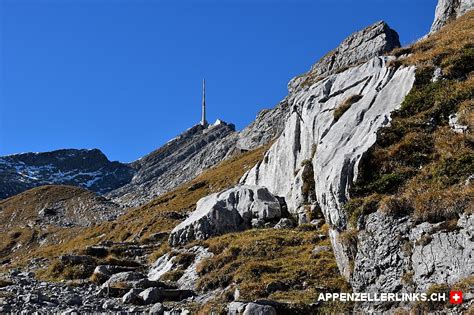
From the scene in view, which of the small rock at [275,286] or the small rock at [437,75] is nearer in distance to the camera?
the small rock at [275,286]

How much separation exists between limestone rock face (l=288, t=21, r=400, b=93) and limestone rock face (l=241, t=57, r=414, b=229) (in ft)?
216

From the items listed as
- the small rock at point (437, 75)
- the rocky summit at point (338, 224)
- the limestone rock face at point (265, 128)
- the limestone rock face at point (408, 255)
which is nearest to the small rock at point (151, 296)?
the rocky summit at point (338, 224)

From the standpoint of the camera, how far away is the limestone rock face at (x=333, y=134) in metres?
22.0

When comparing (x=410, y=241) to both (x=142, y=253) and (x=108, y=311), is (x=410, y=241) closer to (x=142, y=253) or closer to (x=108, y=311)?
(x=108, y=311)

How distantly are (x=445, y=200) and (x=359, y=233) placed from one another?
3459 mm

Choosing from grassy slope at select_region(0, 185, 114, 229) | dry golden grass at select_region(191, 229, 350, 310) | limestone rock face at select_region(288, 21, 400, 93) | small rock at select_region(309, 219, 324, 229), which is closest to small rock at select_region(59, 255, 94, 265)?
dry golden grass at select_region(191, 229, 350, 310)

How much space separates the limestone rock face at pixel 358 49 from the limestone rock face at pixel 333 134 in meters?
65.8

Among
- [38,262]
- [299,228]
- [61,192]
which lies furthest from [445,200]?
[61,192]

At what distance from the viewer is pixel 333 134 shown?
27578 mm

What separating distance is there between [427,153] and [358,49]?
105m

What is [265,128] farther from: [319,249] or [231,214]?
[319,249]

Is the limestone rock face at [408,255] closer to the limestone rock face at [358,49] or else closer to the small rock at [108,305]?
the small rock at [108,305]

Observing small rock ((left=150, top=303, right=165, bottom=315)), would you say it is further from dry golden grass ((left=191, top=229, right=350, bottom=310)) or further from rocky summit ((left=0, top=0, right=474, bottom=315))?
dry golden grass ((left=191, top=229, right=350, bottom=310))

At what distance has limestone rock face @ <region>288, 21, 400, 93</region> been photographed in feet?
364
